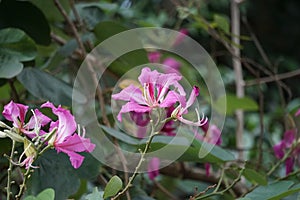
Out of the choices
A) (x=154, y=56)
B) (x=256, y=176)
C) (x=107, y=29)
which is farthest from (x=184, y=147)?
(x=154, y=56)

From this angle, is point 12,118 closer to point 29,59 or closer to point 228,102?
point 29,59

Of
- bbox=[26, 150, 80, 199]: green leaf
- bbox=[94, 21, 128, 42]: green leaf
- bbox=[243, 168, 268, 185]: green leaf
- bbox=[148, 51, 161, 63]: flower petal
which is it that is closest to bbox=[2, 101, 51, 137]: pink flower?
bbox=[26, 150, 80, 199]: green leaf

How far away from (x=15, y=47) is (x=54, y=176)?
196 mm

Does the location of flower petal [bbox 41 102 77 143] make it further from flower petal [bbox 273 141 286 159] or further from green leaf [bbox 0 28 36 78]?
flower petal [bbox 273 141 286 159]

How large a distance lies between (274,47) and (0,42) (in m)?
2.67

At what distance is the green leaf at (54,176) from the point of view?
2.08ft

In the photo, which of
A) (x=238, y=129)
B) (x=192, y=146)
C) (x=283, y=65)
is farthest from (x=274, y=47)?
(x=192, y=146)

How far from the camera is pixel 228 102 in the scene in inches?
45.3

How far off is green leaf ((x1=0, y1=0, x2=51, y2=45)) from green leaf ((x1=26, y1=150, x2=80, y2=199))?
0.24 meters

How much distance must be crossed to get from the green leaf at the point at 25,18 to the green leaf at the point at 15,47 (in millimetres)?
61

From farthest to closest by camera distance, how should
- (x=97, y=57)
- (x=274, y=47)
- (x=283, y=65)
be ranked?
(x=274, y=47), (x=283, y=65), (x=97, y=57)

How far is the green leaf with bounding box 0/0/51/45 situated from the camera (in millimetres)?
792

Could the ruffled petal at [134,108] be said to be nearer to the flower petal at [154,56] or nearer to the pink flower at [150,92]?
the pink flower at [150,92]

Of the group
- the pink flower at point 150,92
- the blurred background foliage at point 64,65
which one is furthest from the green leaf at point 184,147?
the pink flower at point 150,92
